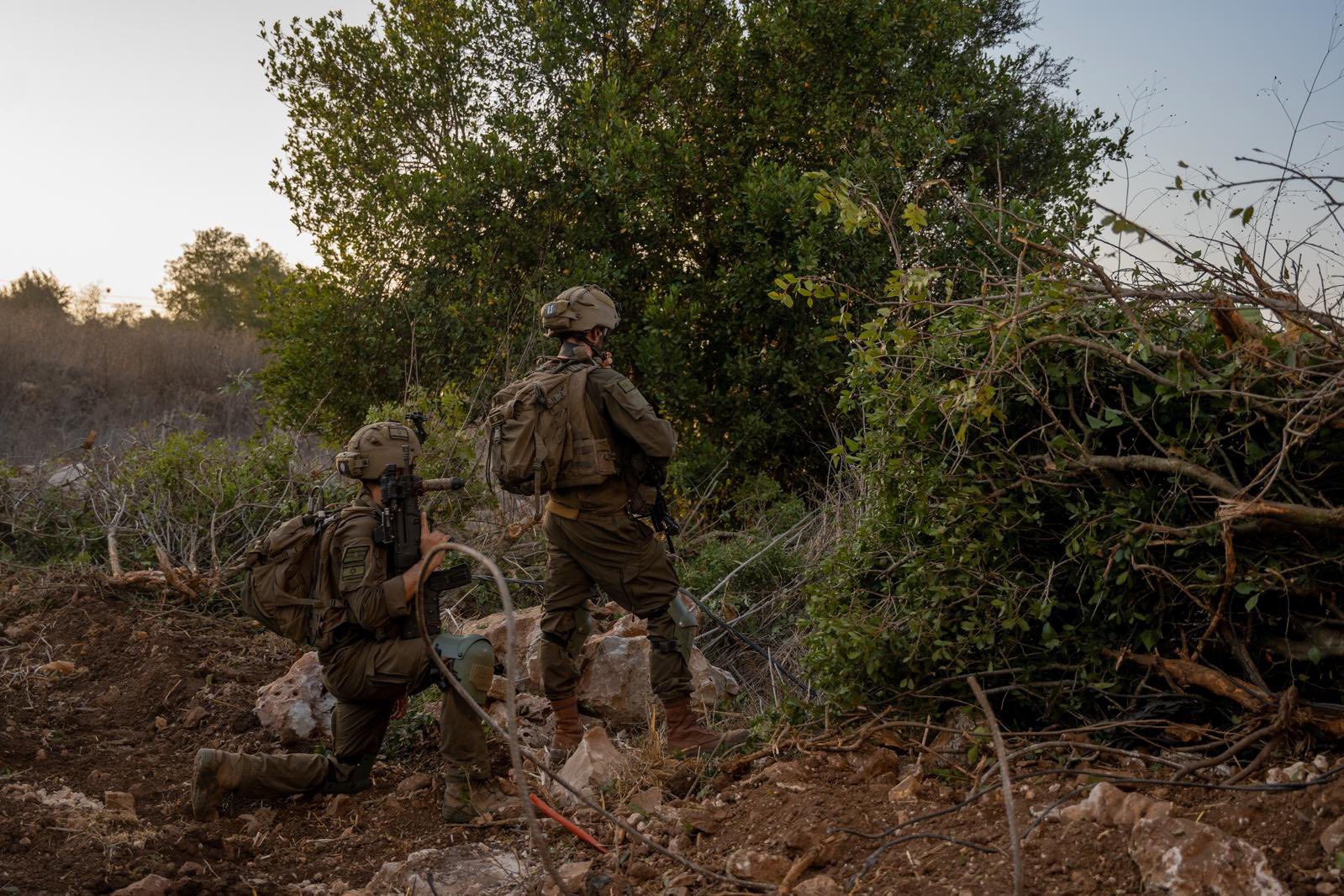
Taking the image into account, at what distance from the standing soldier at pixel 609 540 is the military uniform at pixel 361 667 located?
0.61 meters

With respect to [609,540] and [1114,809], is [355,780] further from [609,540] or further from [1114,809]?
[1114,809]

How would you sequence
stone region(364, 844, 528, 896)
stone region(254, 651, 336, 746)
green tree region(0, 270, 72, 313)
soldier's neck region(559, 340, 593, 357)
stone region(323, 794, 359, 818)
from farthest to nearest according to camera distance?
green tree region(0, 270, 72, 313) → stone region(254, 651, 336, 746) → soldier's neck region(559, 340, 593, 357) → stone region(323, 794, 359, 818) → stone region(364, 844, 528, 896)

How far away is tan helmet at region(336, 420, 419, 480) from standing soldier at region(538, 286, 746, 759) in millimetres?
754

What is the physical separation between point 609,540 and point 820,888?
207cm

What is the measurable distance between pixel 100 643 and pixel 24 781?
1.99 m

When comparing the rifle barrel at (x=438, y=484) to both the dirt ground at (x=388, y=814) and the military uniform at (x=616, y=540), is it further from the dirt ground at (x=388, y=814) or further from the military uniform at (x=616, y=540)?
the dirt ground at (x=388, y=814)

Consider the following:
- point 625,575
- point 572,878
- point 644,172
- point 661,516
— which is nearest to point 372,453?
point 625,575

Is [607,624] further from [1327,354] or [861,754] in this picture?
[1327,354]

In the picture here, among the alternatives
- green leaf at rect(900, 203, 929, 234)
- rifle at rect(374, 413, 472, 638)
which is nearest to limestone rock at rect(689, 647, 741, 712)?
rifle at rect(374, 413, 472, 638)

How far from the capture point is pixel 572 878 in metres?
3.53

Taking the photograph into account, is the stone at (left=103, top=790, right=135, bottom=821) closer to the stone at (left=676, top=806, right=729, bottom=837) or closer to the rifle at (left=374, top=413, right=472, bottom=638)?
the rifle at (left=374, top=413, right=472, bottom=638)

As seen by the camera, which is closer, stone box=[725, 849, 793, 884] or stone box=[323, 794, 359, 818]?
stone box=[725, 849, 793, 884]

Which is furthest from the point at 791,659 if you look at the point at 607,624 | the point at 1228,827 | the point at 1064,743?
the point at 1228,827

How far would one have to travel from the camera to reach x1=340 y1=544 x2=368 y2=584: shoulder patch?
4.38 meters
